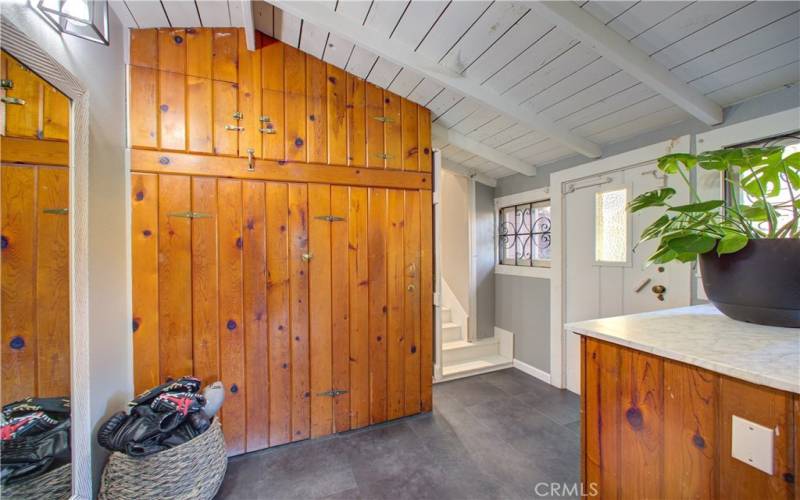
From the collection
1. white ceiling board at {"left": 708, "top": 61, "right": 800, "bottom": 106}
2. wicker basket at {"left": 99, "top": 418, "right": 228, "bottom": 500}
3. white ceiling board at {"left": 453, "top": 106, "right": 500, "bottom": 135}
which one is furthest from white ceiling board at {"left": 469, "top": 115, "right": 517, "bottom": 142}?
wicker basket at {"left": 99, "top": 418, "right": 228, "bottom": 500}

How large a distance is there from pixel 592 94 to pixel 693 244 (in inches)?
49.7

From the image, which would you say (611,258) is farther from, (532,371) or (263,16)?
(263,16)

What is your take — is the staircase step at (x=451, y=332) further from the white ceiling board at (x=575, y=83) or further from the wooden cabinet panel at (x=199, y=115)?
the wooden cabinet panel at (x=199, y=115)

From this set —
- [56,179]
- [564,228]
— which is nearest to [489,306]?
[564,228]

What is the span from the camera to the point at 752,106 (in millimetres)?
1549

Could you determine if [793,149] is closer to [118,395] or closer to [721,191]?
[721,191]

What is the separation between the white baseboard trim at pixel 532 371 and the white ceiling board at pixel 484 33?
2629 mm

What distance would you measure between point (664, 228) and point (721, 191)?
1073 millimetres

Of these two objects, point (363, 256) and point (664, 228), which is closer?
point (664, 228)

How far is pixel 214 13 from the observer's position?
1669mm

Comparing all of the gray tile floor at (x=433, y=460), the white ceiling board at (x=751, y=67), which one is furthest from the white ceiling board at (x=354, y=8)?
the gray tile floor at (x=433, y=460)

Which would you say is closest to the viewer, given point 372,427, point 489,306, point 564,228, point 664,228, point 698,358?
point 698,358

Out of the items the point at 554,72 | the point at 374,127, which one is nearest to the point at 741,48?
the point at 554,72

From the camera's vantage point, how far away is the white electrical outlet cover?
0.61m
